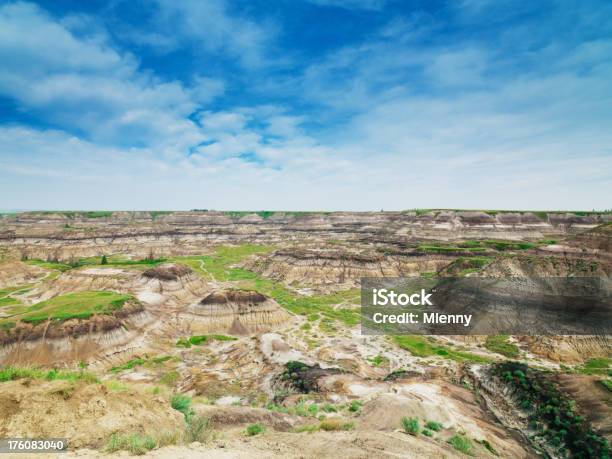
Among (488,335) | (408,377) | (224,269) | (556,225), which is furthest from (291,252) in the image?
(556,225)

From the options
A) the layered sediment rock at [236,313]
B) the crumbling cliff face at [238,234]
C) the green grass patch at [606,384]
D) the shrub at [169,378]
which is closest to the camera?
the green grass patch at [606,384]

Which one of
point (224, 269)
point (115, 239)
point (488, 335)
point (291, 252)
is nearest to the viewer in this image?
point (488, 335)

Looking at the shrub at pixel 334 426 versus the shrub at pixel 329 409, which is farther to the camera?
the shrub at pixel 329 409

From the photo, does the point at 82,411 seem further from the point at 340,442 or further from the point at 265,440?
the point at 340,442

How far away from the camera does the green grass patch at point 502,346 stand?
117 ft

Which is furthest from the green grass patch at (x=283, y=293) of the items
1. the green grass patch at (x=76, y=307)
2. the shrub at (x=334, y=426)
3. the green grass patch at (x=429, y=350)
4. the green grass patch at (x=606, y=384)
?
the shrub at (x=334, y=426)

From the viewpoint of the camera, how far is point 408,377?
27.4 meters

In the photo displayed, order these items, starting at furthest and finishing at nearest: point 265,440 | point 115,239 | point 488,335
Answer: point 115,239
point 488,335
point 265,440

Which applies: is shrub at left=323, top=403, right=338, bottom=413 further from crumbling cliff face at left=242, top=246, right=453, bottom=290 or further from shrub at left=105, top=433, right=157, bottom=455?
crumbling cliff face at left=242, top=246, right=453, bottom=290

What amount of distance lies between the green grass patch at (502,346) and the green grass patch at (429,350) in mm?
3144

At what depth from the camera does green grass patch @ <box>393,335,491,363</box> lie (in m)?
35.1

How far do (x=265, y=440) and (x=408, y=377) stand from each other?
2138cm

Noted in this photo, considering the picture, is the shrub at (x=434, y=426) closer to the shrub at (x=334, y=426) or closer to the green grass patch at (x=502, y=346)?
the shrub at (x=334, y=426)

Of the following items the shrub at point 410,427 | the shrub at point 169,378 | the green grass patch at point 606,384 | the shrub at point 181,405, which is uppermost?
the shrub at point 181,405
